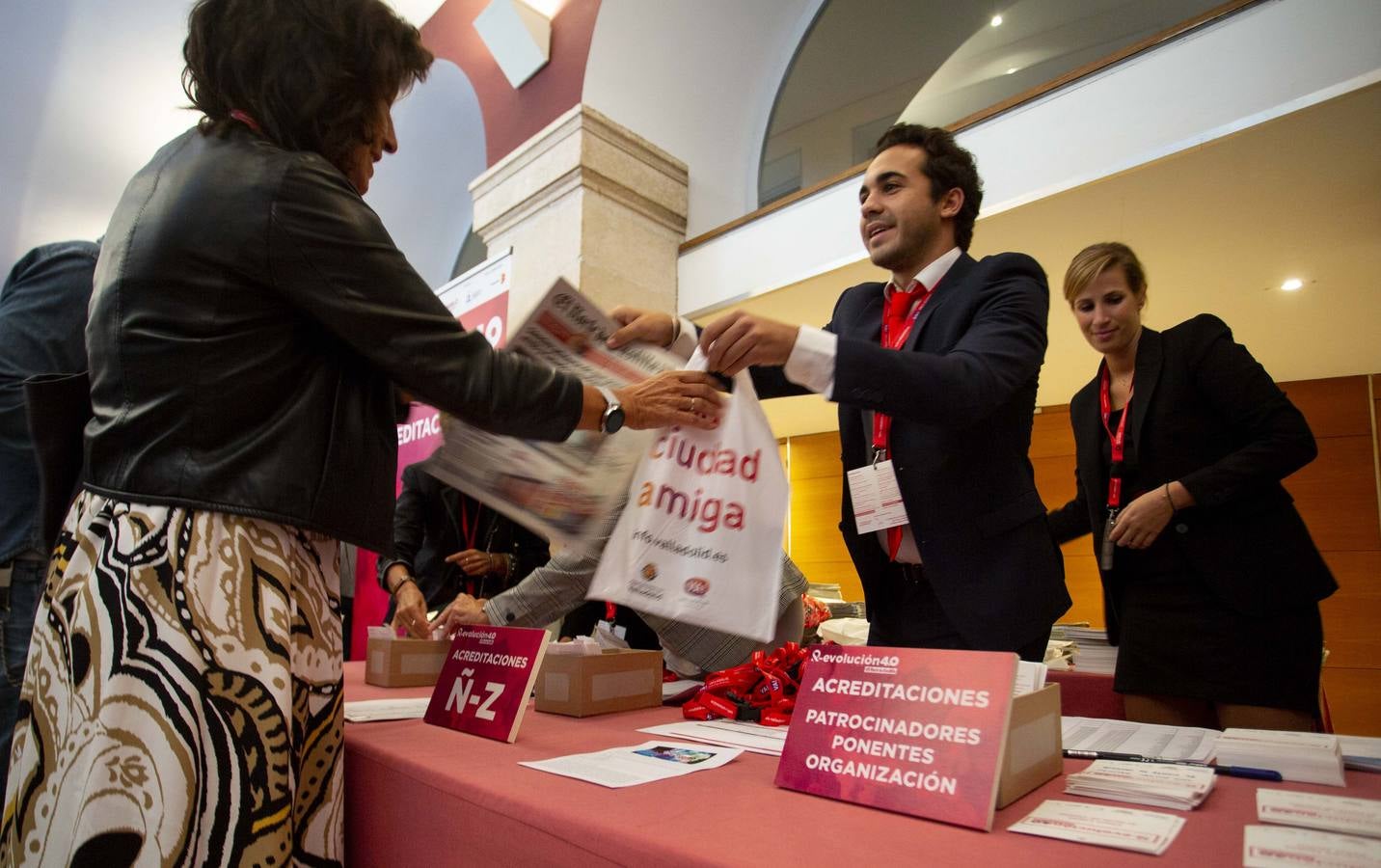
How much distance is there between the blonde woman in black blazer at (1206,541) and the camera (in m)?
1.45

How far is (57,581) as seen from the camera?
806 millimetres

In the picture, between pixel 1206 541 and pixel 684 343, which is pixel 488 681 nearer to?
pixel 684 343

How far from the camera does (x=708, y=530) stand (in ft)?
3.45

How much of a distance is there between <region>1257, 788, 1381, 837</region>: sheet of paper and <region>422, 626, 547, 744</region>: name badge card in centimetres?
78

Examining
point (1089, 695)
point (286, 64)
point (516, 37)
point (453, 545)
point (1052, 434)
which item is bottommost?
point (1089, 695)

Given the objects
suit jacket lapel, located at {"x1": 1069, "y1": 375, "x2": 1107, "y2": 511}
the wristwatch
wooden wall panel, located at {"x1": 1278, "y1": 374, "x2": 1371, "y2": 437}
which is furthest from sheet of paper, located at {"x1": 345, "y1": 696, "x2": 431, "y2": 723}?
wooden wall panel, located at {"x1": 1278, "y1": 374, "x2": 1371, "y2": 437}

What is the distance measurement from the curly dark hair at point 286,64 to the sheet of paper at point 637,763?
79cm

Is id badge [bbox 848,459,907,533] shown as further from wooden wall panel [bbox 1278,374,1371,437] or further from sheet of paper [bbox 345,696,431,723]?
wooden wall panel [bbox 1278,374,1371,437]

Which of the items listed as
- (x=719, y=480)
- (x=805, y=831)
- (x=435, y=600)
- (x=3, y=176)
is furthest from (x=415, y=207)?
(x=805, y=831)

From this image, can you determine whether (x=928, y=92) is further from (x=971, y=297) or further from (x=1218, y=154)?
(x=971, y=297)

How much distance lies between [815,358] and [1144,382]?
1047 mm

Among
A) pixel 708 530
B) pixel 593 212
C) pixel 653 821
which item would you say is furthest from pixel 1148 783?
pixel 593 212

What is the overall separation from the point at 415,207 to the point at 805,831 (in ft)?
22.0

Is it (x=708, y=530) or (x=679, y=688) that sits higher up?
(x=708, y=530)
